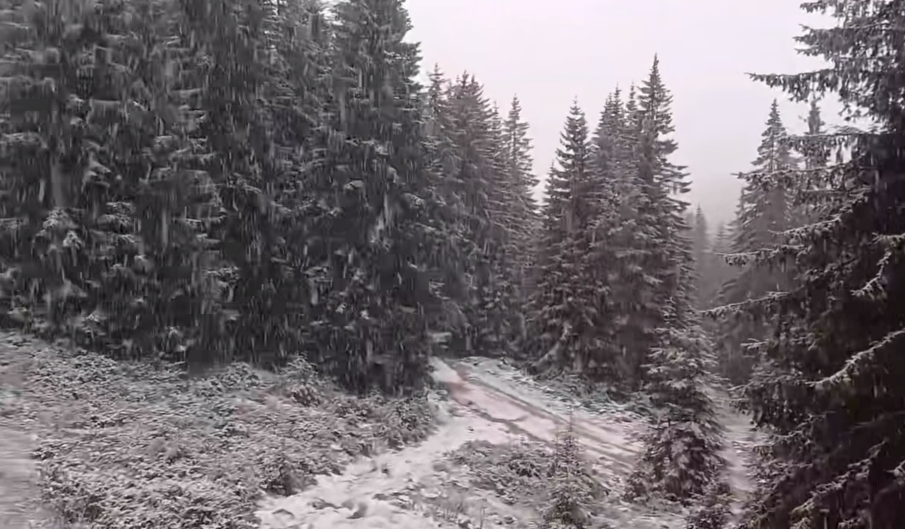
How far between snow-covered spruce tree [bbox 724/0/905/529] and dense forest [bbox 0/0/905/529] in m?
0.04

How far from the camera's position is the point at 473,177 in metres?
36.8

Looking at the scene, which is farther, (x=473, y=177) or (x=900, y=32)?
(x=473, y=177)

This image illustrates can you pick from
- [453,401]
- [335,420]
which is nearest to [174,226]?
[335,420]

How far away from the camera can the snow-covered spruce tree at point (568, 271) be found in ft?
102

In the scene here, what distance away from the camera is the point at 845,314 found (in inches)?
364

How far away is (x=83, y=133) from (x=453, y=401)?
1508 cm

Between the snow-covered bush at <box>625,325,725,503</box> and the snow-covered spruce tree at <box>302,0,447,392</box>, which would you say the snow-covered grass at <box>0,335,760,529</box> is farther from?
the snow-covered spruce tree at <box>302,0,447,392</box>

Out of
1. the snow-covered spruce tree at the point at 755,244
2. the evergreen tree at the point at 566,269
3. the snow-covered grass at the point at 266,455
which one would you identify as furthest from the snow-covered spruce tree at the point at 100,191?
the snow-covered spruce tree at the point at 755,244

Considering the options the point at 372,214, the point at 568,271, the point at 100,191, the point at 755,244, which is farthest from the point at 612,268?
the point at 100,191

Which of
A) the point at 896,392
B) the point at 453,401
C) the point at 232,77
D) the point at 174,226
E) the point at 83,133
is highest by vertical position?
the point at 232,77

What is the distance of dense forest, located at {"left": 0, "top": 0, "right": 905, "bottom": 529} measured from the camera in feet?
30.7

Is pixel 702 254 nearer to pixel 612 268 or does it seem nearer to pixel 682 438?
pixel 612 268

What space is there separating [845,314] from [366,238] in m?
16.0

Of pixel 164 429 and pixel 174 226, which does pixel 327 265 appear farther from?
pixel 164 429
